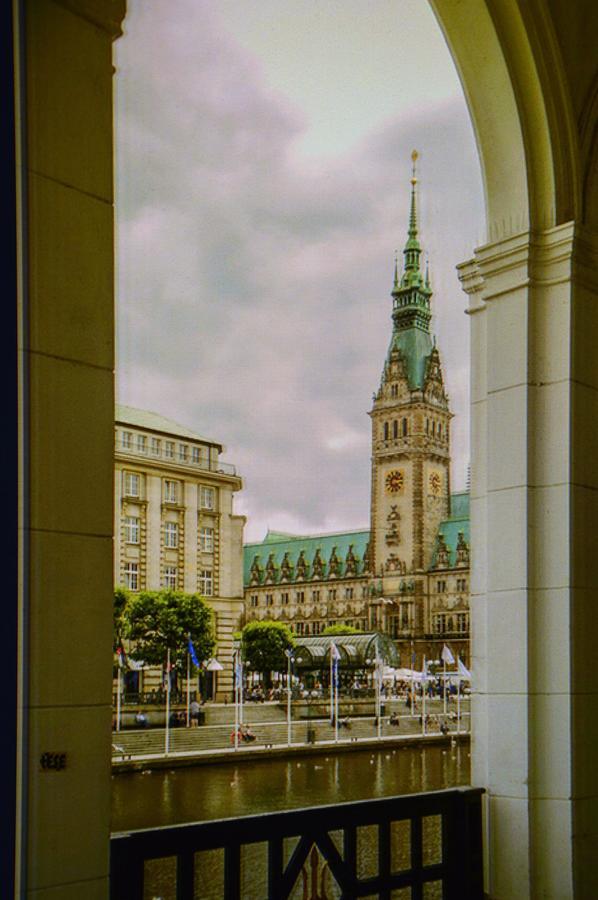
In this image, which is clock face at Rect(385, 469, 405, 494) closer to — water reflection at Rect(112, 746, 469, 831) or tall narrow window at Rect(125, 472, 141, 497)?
tall narrow window at Rect(125, 472, 141, 497)

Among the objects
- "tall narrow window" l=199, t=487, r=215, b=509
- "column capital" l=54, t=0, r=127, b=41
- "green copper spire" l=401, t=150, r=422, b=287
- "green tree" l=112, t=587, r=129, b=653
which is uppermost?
"green copper spire" l=401, t=150, r=422, b=287

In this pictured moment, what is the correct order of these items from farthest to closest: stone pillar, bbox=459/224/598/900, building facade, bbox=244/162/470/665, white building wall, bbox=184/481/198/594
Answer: building facade, bbox=244/162/470/665
white building wall, bbox=184/481/198/594
stone pillar, bbox=459/224/598/900

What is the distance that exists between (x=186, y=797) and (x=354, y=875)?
696 inches

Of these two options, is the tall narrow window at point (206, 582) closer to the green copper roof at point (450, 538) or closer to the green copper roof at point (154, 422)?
the green copper roof at point (154, 422)

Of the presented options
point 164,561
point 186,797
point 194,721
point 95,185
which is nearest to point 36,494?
point 95,185

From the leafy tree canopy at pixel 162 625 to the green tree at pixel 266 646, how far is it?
11239 mm

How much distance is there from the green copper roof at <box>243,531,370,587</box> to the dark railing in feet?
274

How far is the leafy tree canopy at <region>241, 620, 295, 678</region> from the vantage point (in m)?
50.4

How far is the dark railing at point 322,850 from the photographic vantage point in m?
2.56

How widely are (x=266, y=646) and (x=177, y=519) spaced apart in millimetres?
9308

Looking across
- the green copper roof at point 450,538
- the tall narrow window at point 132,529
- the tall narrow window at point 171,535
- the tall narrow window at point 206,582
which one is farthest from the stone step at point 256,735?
the green copper roof at point 450,538

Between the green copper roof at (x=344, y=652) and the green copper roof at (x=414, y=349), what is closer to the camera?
the green copper roof at (x=344, y=652)

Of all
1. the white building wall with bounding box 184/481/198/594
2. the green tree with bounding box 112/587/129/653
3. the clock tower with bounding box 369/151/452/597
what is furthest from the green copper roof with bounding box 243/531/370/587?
the green tree with bounding box 112/587/129/653

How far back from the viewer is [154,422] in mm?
46594
